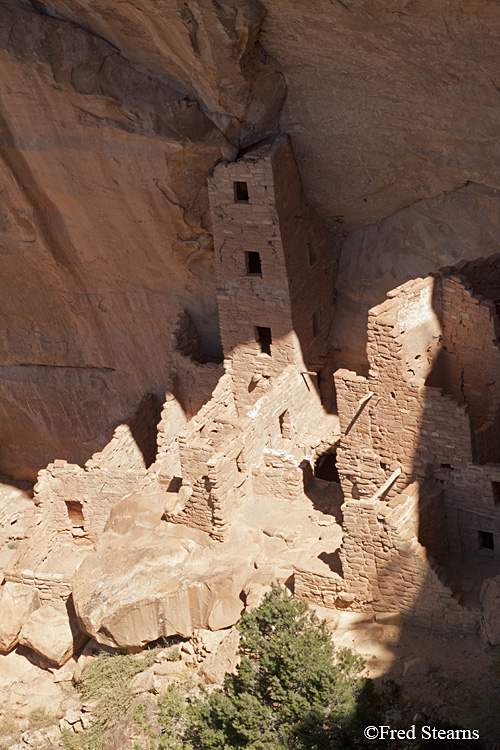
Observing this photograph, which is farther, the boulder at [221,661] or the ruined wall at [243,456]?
the ruined wall at [243,456]

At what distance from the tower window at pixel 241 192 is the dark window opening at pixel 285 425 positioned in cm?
383

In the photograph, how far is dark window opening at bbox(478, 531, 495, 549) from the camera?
17141 millimetres

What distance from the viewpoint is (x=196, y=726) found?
15.6 meters

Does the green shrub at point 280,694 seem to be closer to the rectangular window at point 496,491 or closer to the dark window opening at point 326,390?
the rectangular window at point 496,491

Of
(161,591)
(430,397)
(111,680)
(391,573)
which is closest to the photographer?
(391,573)

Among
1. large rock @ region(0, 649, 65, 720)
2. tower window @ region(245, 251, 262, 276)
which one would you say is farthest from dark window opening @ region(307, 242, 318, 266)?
large rock @ region(0, 649, 65, 720)

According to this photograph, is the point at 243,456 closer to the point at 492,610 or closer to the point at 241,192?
the point at 241,192

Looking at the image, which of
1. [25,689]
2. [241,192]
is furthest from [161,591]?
[241,192]

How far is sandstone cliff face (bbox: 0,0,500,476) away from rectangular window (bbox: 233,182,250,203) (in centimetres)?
62

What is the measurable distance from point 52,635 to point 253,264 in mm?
7441

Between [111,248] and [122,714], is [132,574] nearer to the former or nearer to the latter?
[122,714]

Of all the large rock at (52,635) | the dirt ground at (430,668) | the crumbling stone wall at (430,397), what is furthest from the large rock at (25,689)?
the crumbling stone wall at (430,397)

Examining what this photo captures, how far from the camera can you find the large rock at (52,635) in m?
19.6

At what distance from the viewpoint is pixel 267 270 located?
20922mm
